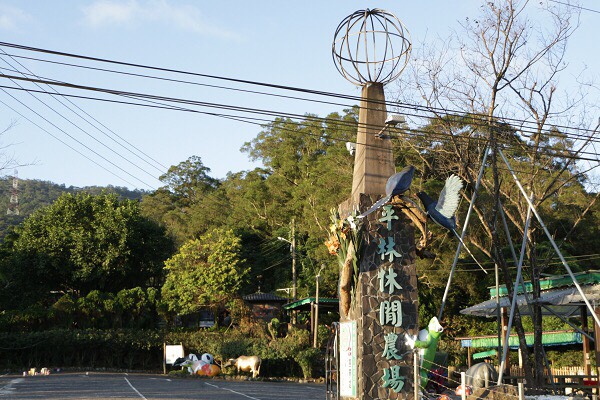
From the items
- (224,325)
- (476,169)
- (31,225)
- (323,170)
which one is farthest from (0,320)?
(476,169)

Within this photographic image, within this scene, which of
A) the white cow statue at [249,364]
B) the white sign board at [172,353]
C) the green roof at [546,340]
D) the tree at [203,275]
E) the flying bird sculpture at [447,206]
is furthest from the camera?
the tree at [203,275]

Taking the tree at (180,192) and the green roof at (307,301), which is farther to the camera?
the tree at (180,192)

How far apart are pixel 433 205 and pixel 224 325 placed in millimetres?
27081

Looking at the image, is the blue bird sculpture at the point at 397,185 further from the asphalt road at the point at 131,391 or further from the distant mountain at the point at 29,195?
the distant mountain at the point at 29,195

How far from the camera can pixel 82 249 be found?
38.2 metres

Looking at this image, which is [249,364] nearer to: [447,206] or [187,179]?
[447,206]

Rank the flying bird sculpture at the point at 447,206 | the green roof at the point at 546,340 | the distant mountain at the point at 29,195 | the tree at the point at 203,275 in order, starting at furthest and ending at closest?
the distant mountain at the point at 29,195
the tree at the point at 203,275
the green roof at the point at 546,340
the flying bird sculpture at the point at 447,206

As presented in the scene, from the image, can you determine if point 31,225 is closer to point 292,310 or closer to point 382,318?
point 292,310

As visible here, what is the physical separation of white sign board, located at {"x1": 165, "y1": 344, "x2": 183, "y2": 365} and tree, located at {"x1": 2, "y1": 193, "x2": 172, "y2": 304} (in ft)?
25.2

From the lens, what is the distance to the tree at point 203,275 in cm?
3534

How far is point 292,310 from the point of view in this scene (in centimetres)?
3725

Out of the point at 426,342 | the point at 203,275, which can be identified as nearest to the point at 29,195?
the point at 203,275

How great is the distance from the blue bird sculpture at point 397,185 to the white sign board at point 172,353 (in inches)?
795

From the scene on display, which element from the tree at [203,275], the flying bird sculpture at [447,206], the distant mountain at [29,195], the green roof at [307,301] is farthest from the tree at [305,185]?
the distant mountain at [29,195]
